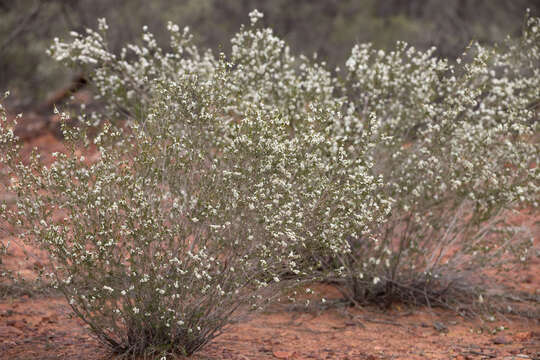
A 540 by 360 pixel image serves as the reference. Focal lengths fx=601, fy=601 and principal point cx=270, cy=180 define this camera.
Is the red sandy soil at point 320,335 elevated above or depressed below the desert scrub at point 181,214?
below

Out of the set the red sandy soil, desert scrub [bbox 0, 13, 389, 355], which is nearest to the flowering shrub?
desert scrub [bbox 0, 13, 389, 355]

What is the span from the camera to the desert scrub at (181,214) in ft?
13.6

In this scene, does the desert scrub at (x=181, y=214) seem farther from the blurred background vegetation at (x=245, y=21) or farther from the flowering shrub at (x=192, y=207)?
the blurred background vegetation at (x=245, y=21)

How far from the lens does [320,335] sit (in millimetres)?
5449

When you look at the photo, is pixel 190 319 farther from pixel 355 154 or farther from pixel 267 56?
pixel 267 56

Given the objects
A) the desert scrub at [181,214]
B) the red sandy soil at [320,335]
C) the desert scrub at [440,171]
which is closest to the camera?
the desert scrub at [181,214]

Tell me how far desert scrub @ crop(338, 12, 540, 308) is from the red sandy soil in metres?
0.38

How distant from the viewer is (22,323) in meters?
5.43

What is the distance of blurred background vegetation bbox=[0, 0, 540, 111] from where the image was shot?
49.7ft

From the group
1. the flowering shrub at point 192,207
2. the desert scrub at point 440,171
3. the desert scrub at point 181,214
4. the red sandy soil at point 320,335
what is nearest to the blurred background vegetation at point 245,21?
the desert scrub at point 440,171

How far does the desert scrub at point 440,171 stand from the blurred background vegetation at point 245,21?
6.81 meters

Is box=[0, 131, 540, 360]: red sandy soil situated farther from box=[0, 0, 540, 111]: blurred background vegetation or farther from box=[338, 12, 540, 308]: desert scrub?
box=[0, 0, 540, 111]: blurred background vegetation

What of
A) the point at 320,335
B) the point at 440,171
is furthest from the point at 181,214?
the point at 440,171

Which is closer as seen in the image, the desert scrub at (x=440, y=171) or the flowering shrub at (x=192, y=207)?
the flowering shrub at (x=192, y=207)
